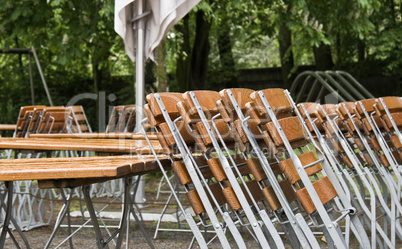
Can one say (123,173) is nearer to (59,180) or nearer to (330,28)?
(59,180)

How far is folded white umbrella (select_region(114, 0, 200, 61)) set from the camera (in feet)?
20.8

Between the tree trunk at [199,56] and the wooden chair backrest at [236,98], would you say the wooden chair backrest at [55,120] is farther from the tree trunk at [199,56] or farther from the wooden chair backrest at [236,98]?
the tree trunk at [199,56]

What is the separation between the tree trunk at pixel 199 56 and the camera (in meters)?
15.9

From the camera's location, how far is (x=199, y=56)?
53.3 ft

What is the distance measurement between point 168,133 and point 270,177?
0.44 meters

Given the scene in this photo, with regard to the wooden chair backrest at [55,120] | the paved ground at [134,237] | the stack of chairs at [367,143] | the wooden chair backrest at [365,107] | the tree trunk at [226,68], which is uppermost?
the wooden chair backrest at [365,107]

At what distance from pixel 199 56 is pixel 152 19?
935 centimetres

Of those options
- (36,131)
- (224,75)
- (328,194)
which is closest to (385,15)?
(224,75)

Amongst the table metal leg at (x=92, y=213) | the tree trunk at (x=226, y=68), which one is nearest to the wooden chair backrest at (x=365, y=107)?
the table metal leg at (x=92, y=213)

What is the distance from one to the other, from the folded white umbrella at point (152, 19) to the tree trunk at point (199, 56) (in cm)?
885

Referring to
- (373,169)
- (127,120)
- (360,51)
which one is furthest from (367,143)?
(360,51)

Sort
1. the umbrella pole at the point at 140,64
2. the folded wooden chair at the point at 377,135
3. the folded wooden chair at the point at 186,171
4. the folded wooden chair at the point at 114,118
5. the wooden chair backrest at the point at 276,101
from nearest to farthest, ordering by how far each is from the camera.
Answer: the folded wooden chair at the point at 186,171, the wooden chair backrest at the point at 276,101, the folded wooden chair at the point at 377,135, the umbrella pole at the point at 140,64, the folded wooden chair at the point at 114,118

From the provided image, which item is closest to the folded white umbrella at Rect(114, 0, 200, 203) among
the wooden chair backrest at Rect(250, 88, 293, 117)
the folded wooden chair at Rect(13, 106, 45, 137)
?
the folded wooden chair at Rect(13, 106, 45, 137)

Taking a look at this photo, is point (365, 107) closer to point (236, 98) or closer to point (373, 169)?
point (373, 169)
